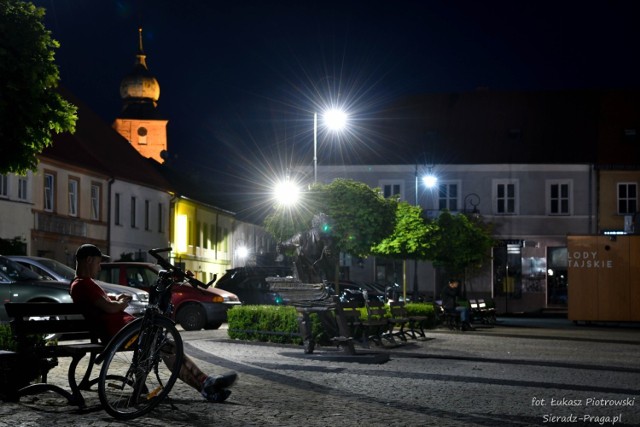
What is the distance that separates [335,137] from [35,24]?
2090 inches

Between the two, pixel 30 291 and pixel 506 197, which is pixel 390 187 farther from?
pixel 30 291

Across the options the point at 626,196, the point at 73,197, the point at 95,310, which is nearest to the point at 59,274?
the point at 95,310

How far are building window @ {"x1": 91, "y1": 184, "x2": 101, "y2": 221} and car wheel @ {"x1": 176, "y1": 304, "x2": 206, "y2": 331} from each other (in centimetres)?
2594

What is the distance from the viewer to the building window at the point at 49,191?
49.3 m

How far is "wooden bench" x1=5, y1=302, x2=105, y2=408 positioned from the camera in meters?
11.2

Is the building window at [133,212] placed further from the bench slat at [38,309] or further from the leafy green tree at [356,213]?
the bench slat at [38,309]

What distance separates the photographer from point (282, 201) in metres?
33.0

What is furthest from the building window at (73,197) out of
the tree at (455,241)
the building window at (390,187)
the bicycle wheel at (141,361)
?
the bicycle wheel at (141,361)

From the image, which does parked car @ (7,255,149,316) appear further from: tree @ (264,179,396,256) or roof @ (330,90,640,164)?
roof @ (330,90,640,164)

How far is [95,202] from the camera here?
5516 centimetres

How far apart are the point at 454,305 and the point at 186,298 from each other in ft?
25.9

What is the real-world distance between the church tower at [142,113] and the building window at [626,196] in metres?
59.6

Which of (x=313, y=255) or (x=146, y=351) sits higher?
(x=313, y=255)

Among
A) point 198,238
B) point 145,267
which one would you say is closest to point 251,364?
point 145,267
